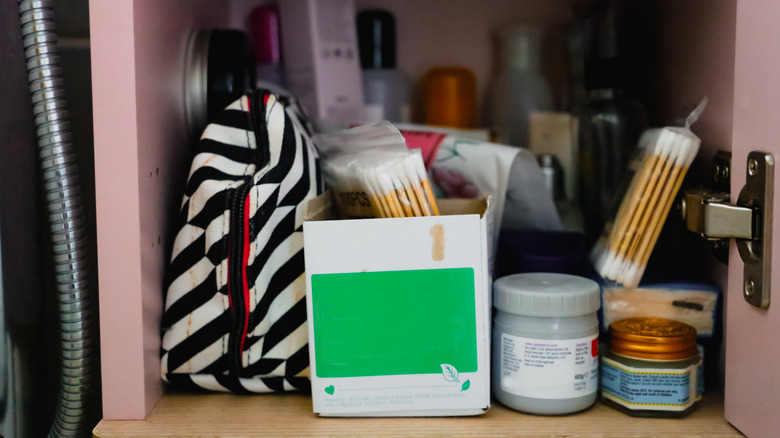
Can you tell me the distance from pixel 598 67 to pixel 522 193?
0.15m

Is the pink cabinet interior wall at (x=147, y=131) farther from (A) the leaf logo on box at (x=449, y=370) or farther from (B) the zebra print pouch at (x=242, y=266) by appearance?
(A) the leaf logo on box at (x=449, y=370)

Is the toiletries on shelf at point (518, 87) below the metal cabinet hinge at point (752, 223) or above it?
above

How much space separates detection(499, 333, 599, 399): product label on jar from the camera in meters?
0.49

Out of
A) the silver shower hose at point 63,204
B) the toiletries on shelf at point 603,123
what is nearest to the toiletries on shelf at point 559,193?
the toiletries on shelf at point 603,123

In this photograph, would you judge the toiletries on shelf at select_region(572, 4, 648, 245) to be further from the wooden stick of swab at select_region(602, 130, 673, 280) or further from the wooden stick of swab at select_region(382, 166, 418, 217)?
the wooden stick of swab at select_region(382, 166, 418, 217)

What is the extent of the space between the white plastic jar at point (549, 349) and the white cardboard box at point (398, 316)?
2cm

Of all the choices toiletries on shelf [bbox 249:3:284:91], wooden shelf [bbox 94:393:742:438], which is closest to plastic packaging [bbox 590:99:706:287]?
wooden shelf [bbox 94:393:742:438]

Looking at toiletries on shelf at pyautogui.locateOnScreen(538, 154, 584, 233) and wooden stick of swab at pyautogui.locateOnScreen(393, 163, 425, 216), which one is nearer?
wooden stick of swab at pyautogui.locateOnScreen(393, 163, 425, 216)

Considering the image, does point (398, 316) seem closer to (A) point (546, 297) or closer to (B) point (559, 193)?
(A) point (546, 297)

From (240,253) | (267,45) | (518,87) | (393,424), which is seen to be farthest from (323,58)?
(393,424)

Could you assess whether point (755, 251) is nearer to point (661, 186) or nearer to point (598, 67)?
point (661, 186)

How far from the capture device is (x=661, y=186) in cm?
55

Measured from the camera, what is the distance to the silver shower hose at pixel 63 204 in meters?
0.50

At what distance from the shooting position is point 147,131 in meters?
0.50
